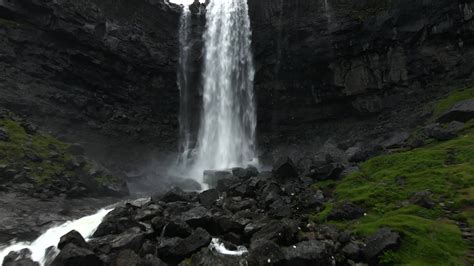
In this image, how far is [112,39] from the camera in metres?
46.7

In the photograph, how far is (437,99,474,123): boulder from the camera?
105 ft

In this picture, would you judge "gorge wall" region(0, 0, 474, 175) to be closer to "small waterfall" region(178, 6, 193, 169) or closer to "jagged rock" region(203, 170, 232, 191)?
"small waterfall" region(178, 6, 193, 169)

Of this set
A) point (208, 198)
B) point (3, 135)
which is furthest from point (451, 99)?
point (3, 135)

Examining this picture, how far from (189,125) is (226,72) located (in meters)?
8.86

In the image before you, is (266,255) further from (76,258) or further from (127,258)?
(76,258)

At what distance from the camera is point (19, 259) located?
18.9 meters

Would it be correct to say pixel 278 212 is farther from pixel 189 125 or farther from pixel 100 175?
pixel 189 125

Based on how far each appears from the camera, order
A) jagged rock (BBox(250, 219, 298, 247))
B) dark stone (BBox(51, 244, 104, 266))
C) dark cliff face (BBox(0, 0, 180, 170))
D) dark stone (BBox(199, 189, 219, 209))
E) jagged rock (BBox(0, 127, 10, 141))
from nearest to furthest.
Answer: dark stone (BBox(51, 244, 104, 266))
jagged rock (BBox(250, 219, 298, 247))
dark stone (BBox(199, 189, 219, 209))
jagged rock (BBox(0, 127, 10, 141))
dark cliff face (BBox(0, 0, 180, 170))

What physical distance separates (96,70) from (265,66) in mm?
21479

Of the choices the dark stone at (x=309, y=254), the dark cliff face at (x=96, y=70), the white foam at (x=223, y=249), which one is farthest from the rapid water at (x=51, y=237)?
the dark cliff face at (x=96, y=70)

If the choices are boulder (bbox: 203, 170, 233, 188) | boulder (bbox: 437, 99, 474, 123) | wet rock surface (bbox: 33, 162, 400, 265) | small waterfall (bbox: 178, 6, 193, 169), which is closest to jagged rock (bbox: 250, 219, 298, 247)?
wet rock surface (bbox: 33, 162, 400, 265)

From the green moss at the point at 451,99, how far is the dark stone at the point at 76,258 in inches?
1336

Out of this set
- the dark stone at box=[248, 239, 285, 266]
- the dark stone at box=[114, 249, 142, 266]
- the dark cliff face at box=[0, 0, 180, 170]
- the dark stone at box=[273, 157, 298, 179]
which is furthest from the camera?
the dark cliff face at box=[0, 0, 180, 170]

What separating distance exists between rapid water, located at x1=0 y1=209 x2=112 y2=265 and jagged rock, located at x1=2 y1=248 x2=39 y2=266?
313 mm
